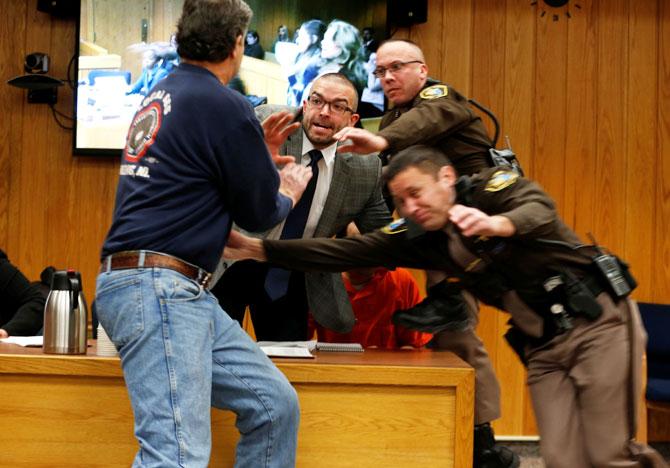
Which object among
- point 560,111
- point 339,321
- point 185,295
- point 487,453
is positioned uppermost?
point 560,111

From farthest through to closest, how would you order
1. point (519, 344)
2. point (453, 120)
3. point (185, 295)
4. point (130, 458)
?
point (453, 120) → point (519, 344) → point (130, 458) → point (185, 295)

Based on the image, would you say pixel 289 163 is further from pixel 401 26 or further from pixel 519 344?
pixel 401 26

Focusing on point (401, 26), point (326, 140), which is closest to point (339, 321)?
point (326, 140)

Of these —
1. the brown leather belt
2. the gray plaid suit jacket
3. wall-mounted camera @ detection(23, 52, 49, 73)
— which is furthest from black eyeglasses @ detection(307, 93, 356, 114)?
wall-mounted camera @ detection(23, 52, 49, 73)

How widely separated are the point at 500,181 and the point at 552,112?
9.16 feet

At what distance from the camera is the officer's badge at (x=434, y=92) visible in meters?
3.69

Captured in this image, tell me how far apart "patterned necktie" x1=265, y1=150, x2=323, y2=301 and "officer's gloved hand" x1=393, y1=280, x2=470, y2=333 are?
0.57m

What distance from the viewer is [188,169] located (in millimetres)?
2363

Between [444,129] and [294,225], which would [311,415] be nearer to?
[294,225]

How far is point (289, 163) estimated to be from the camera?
3.14 metres

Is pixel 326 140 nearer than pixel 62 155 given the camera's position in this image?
Yes

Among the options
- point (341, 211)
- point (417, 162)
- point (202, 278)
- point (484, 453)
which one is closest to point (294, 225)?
point (341, 211)

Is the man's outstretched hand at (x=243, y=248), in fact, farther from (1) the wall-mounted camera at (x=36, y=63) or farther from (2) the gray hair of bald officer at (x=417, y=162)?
(1) the wall-mounted camera at (x=36, y=63)

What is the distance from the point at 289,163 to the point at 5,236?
297 centimetres
